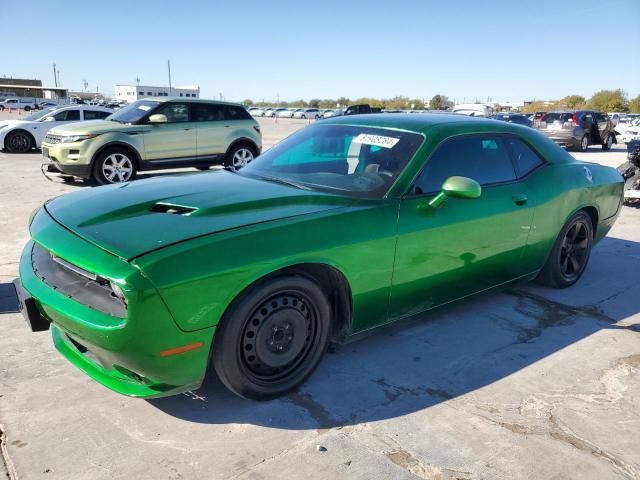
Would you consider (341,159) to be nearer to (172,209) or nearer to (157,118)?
(172,209)

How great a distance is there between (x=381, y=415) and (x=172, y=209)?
157cm

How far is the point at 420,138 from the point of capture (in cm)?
338

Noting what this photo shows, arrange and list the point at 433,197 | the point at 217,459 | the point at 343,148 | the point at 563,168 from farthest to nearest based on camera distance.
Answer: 1. the point at 563,168
2. the point at 343,148
3. the point at 433,197
4. the point at 217,459

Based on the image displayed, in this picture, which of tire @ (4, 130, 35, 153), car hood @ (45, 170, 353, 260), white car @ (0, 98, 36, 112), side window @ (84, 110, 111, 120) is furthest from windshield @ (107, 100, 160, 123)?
white car @ (0, 98, 36, 112)

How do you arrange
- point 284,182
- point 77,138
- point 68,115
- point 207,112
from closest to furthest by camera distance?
point 284,182 < point 77,138 < point 207,112 < point 68,115

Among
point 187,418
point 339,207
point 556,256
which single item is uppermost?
point 339,207

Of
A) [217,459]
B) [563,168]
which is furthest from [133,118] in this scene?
[217,459]

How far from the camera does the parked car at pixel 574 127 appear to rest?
18.7m

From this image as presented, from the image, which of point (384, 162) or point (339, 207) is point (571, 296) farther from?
point (339, 207)

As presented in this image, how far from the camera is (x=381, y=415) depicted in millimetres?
2688

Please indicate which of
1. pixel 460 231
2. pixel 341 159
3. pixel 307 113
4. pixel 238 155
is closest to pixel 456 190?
pixel 460 231

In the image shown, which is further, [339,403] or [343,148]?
[343,148]

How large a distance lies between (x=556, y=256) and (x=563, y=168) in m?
0.76

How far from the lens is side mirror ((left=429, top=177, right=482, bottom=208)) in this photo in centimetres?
309
